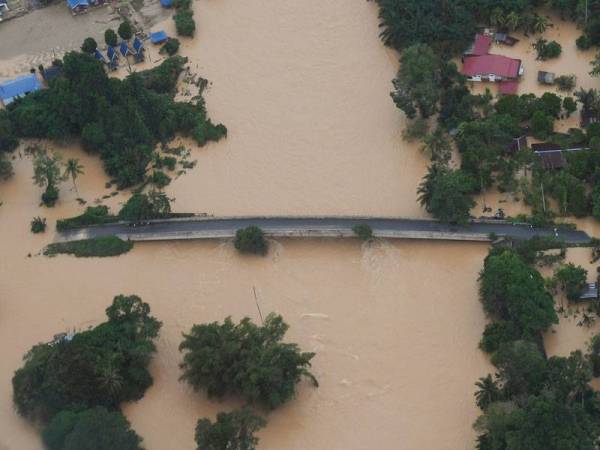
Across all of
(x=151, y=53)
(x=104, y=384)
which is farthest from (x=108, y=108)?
(x=104, y=384)

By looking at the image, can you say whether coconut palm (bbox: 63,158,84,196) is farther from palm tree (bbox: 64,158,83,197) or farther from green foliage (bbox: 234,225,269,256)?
green foliage (bbox: 234,225,269,256)

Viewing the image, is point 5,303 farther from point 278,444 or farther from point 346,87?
point 346,87

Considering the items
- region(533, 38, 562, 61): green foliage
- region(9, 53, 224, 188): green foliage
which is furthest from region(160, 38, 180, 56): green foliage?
region(533, 38, 562, 61): green foliage

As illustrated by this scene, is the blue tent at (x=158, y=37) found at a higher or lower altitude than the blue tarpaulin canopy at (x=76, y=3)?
lower

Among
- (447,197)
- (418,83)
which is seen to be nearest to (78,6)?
(418,83)

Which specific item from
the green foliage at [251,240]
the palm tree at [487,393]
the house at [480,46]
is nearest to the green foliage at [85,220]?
the green foliage at [251,240]

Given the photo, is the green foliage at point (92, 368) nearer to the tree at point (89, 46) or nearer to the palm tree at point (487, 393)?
the palm tree at point (487, 393)

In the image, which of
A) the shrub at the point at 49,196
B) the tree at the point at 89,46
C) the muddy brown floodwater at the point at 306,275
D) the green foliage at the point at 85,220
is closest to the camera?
the muddy brown floodwater at the point at 306,275
